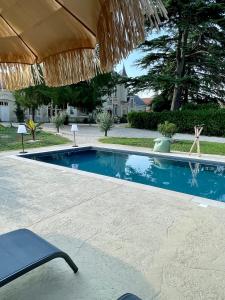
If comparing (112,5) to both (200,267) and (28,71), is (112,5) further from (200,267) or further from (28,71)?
(200,267)

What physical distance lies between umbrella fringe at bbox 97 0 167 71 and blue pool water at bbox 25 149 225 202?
6.80 metres

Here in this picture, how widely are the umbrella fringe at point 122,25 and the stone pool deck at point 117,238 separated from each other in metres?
2.35

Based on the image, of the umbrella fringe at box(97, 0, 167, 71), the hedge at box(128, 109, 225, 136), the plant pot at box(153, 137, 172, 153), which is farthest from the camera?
the hedge at box(128, 109, 225, 136)

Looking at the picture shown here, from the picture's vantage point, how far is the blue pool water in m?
8.73

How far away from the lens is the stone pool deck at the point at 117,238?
113 inches

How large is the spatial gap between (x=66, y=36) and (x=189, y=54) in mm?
23638

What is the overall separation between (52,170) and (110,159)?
15.7ft

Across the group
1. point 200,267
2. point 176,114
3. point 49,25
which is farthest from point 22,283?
point 176,114

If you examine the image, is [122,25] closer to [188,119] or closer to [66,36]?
[66,36]

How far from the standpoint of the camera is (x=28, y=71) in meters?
2.87

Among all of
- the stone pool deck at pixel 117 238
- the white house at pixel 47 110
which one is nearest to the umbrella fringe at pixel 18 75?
the stone pool deck at pixel 117 238

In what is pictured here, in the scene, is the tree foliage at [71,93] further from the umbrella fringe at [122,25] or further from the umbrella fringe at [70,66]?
the umbrella fringe at [122,25]

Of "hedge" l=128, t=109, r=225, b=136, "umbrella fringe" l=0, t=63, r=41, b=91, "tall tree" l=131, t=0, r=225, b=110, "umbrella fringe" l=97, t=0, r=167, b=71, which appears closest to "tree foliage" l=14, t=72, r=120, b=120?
"tall tree" l=131, t=0, r=225, b=110

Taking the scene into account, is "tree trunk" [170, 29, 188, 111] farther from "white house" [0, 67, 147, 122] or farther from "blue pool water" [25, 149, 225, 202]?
"blue pool water" [25, 149, 225, 202]
